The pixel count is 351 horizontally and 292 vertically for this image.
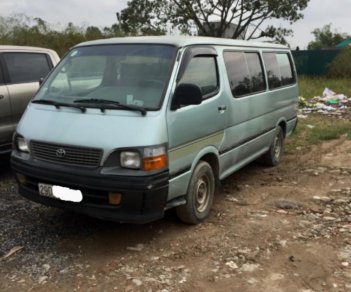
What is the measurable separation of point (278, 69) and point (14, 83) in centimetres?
394

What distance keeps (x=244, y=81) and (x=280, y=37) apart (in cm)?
2929

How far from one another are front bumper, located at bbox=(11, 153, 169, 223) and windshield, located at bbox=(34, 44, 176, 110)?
71 centimetres

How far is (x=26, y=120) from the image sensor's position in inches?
173

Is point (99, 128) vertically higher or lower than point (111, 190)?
higher

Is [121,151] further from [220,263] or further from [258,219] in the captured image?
[258,219]

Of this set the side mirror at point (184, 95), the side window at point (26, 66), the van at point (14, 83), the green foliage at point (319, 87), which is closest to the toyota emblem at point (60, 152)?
the side mirror at point (184, 95)

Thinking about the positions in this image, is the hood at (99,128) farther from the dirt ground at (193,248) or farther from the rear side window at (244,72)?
the rear side window at (244,72)

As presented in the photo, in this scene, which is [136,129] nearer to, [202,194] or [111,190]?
[111,190]

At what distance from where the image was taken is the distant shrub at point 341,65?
22203 millimetres

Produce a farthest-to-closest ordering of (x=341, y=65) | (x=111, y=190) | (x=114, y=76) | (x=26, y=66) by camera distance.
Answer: (x=341, y=65)
(x=26, y=66)
(x=114, y=76)
(x=111, y=190)

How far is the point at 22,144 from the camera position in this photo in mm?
4316

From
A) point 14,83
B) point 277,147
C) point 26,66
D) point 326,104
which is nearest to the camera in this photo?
point 14,83

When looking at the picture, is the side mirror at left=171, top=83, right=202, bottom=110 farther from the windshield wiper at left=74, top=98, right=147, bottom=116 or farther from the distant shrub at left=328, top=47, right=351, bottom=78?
the distant shrub at left=328, top=47, right=351, bottom=78

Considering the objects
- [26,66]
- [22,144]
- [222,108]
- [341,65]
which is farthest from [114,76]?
[341,65]
